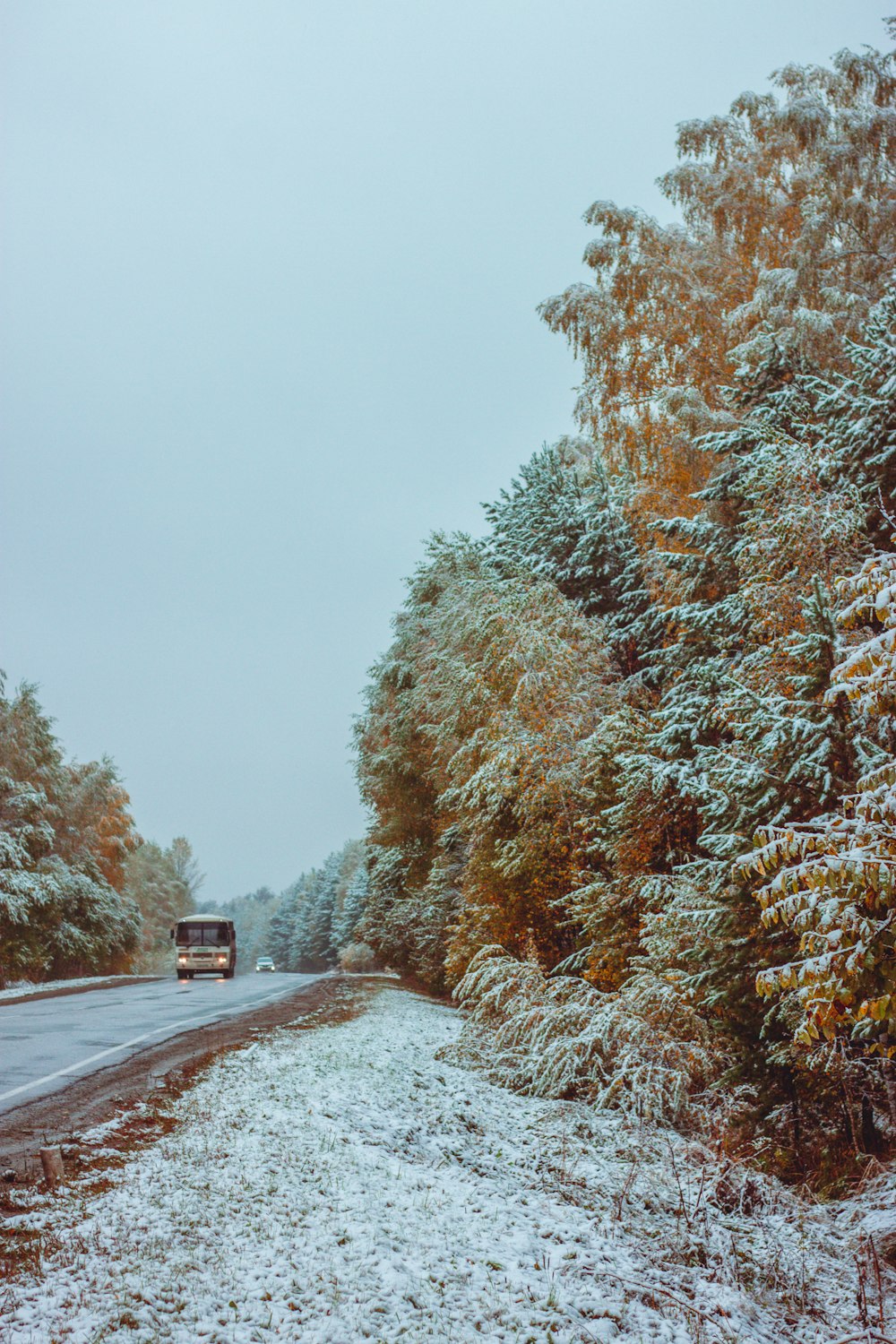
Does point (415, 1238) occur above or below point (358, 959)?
above

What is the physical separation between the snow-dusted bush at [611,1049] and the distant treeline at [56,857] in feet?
64.9

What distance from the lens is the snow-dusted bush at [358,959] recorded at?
55.2 meters

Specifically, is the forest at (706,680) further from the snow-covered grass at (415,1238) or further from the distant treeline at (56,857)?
the distant treeline at (56,857)

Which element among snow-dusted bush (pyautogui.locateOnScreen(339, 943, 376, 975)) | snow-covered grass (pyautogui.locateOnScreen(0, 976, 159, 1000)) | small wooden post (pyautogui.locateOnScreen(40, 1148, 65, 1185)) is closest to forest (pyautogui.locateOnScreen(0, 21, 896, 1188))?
snow-covered grass (pyautogui.locateOnScreen(0, 976, 159, 1000))

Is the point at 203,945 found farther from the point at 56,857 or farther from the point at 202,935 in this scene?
the point at 56,857

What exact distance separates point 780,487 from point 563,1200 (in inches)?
316

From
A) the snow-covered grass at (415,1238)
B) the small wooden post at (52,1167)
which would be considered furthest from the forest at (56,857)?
the small wooden post at (52,1167)

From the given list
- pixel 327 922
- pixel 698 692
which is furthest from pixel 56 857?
pixel 327 922

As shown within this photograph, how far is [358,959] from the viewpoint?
55.8 metres

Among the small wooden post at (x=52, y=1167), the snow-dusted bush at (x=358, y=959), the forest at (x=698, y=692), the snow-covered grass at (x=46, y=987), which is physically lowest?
the snow-dusted bush at (x=358, y=959)

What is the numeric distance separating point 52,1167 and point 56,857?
28685 millimetres

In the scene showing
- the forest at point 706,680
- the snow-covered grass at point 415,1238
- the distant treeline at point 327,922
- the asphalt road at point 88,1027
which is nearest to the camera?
the snow-covered grass at point 415,1238

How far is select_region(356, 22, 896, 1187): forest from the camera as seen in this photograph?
8.18m

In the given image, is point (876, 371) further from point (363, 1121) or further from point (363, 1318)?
point (363, 1318)
